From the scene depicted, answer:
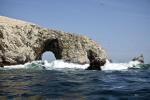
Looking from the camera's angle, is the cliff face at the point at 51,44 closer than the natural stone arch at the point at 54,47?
Yes

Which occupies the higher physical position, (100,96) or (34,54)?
(34,54)

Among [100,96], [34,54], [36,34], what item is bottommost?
[100,96]

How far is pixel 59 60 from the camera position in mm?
57688

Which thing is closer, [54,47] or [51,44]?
[54,47]

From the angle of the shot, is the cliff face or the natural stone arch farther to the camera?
the natural stone arch

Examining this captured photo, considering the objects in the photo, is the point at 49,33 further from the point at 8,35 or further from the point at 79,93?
the point at 79,93

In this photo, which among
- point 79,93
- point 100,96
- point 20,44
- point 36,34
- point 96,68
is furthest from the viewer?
point 36,34

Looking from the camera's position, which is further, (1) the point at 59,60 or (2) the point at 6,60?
(1) the point at 59,60

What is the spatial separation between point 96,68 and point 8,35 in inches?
735

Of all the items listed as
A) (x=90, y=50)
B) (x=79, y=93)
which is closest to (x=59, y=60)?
(x=90, y=50)

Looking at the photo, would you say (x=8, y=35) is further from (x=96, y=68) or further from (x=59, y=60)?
(x=96, y=68)

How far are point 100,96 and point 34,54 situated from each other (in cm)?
4419

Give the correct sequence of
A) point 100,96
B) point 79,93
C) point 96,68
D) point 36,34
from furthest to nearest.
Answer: point 36,34 → point 96,68 → point 79,93 → point 100,96

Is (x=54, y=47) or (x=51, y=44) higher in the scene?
(x=51, y=44)
